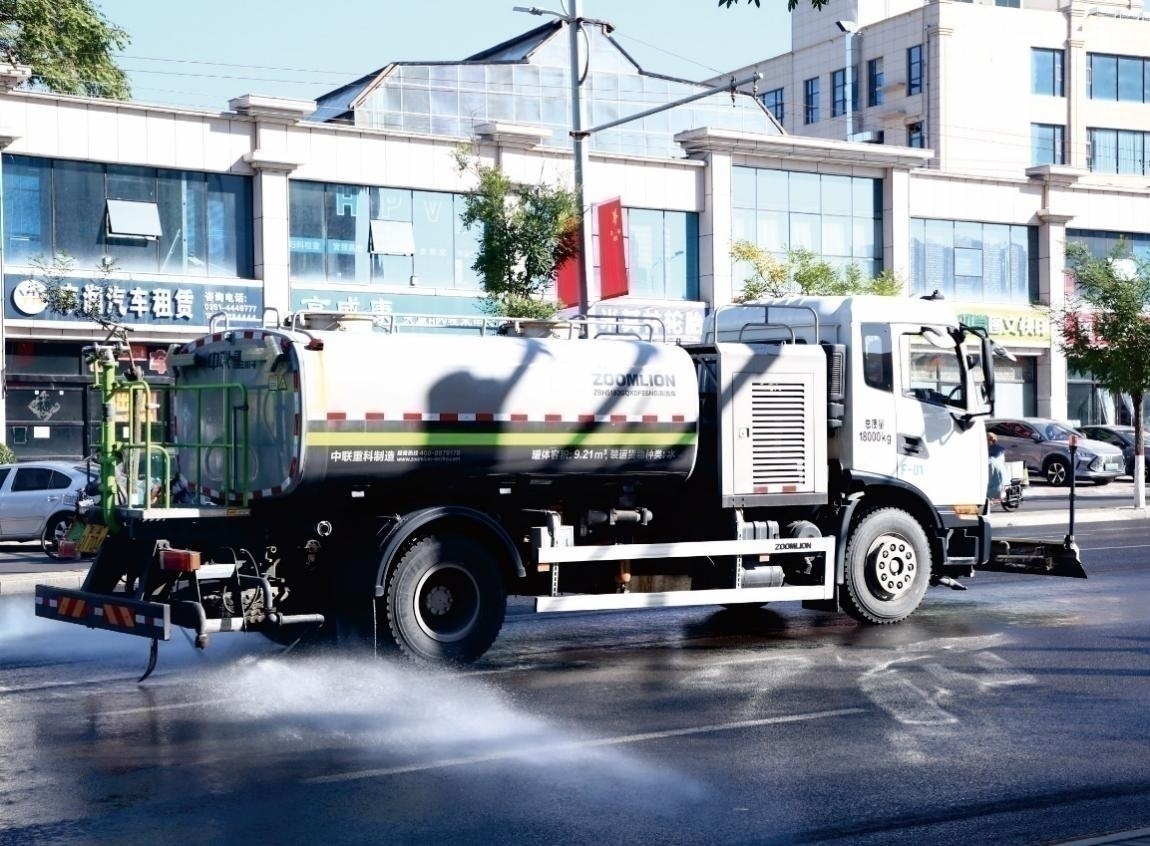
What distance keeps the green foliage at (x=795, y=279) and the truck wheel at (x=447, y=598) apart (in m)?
27.2

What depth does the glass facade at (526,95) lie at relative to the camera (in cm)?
4850

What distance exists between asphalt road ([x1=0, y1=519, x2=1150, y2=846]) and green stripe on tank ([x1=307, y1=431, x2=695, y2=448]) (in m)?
1.57

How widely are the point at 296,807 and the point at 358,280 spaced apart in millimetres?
30034

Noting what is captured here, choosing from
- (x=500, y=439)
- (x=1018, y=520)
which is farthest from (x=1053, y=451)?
(x=500, y=439)

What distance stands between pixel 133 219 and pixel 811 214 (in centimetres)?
1971

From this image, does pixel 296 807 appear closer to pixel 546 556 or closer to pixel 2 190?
pixel 546 556

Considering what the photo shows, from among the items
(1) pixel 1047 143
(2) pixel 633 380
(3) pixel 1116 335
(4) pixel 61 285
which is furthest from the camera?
(1) pixel 1047 143

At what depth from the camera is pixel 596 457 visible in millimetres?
12070

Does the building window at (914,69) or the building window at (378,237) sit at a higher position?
the building window at (914,69)

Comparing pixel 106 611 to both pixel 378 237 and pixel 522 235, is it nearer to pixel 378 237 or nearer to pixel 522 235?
pixel 522 235

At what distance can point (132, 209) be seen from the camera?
34.0m

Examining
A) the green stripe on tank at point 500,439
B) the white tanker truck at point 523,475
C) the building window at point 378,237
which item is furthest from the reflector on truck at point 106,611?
the building window at point 378,237

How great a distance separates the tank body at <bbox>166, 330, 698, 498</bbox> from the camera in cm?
1097

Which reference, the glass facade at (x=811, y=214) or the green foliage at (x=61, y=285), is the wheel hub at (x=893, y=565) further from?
the glass facade at (x=811, y=214)
